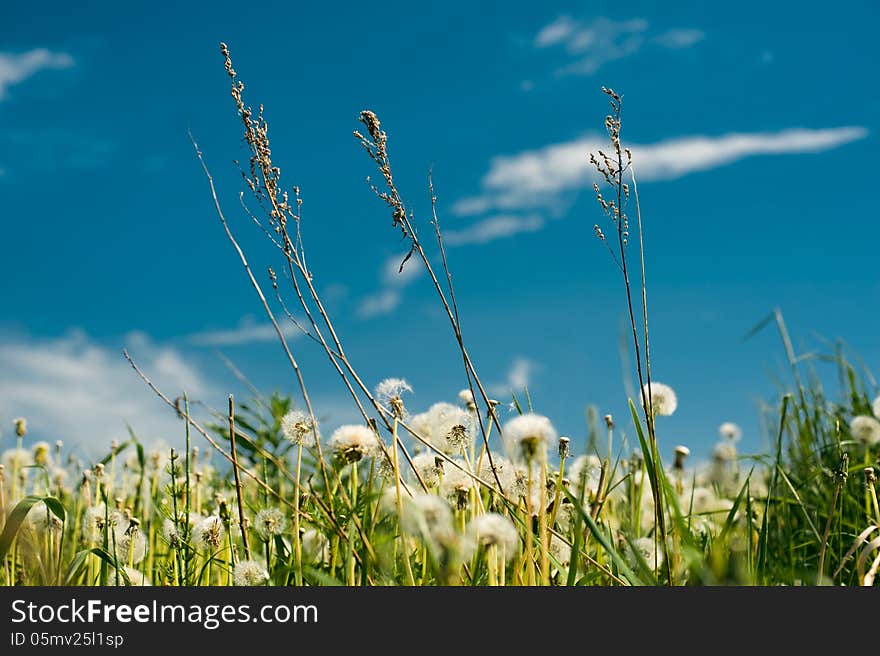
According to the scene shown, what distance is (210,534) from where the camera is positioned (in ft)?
8.19

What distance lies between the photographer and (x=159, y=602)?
1.51m

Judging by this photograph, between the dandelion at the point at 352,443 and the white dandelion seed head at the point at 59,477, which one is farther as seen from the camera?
the white dandelion seed head at the point at 59,477

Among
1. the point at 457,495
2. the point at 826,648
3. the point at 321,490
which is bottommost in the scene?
the point at 826,648

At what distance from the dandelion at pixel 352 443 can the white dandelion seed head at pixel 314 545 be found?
461mm

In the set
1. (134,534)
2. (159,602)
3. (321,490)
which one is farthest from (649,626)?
(321,490)

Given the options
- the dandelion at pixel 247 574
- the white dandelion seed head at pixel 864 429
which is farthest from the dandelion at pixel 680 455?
the dandelion at pixel 247 574

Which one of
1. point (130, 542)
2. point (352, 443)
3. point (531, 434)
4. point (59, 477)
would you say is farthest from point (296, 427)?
point (59, 477)

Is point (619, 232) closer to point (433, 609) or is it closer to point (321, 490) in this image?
point (433, 609)

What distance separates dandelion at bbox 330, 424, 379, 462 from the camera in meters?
1.95

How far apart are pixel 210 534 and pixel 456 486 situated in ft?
2.83

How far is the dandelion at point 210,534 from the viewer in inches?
98.1

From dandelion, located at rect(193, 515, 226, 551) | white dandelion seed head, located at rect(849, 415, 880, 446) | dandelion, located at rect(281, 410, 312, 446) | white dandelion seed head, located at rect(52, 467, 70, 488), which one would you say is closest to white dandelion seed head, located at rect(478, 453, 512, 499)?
dandelion, located at rect(281, 410, 312, 446)

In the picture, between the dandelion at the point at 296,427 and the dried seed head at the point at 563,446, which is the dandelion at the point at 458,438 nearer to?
the dried seed head at the point at 563,446

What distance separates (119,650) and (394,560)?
799 millimetres
